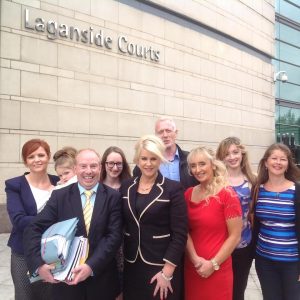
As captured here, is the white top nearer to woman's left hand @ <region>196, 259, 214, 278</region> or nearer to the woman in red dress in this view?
the woman in red dress

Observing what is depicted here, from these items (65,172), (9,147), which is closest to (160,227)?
(65,172)

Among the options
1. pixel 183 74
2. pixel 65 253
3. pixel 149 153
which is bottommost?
pixel 65 253

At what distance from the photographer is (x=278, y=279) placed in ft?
10.6

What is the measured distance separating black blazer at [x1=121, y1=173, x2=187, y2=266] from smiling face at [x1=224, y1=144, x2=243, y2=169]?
3.60 ft

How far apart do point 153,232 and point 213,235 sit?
1.68ft

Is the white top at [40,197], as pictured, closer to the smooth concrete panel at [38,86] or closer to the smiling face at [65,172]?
the smiling face at [65,172]

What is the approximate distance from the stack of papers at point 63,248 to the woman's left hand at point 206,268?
35.2 inches

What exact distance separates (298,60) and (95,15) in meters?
16.2

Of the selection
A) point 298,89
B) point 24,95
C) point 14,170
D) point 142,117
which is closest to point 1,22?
point 24,95

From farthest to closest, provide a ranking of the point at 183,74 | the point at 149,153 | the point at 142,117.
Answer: the point at 183,74, the point at 142,117, the point at 149,153

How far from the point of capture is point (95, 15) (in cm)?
969

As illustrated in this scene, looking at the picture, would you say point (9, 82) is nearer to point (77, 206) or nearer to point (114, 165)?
point (114, 165)

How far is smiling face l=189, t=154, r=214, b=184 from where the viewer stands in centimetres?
295

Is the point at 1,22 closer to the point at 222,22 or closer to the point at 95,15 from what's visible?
the point at 95,15
